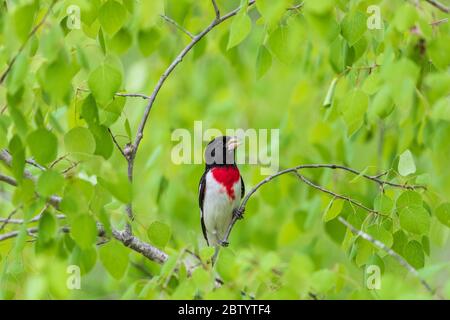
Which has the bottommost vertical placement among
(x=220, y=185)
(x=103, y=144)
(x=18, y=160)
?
(x=18, y=160)

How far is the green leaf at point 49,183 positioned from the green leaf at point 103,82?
17.4 inches

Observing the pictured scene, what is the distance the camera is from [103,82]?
11.1 feet

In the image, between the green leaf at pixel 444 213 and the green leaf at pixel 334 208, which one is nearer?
the green leaf at pixel 444 213

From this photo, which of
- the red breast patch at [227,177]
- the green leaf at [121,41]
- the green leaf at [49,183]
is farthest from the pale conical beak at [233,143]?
the green leaf at [49,183]

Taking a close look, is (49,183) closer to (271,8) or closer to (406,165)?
(271,8)

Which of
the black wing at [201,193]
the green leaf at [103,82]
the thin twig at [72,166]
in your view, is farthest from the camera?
the black wing at [201,193]

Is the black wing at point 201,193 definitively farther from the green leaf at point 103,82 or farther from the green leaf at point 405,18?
the green leaf at point 405,18

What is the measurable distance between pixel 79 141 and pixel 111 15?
62 centimetres

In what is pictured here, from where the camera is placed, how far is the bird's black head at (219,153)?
260 inches

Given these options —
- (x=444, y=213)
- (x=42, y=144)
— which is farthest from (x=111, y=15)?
(x=444, y=213)

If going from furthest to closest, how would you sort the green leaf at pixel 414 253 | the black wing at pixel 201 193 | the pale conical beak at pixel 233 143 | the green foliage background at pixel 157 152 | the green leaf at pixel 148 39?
the black wing at pixel 201 193 → the pale conical beak at pixel 233 143 → the green leaf at pixel 148 39 → the green leaf at pixel 414 253 → the green foliage background at pixel 157 152

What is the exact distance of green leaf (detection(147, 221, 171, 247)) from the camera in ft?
12.2

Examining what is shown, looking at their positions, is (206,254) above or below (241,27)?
below

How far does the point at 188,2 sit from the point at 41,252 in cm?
178
